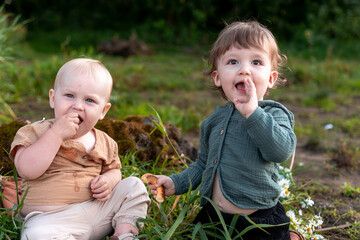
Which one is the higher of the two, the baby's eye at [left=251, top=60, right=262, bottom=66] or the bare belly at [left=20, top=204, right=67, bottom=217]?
the baby's eye at [left=251, top=60, right=262, bottom=66]

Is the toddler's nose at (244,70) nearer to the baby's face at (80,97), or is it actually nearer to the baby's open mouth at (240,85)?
the baby's open mouth at (240,85)

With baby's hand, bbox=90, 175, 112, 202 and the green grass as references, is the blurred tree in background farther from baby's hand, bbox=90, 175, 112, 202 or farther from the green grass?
baby's hand, bbox=90, 175, 112, 202

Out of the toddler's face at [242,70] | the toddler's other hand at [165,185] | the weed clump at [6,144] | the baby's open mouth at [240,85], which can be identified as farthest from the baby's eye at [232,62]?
the weed clump at [6,144]

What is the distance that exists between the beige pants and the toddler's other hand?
0.05 meters

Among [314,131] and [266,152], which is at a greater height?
[266,152]

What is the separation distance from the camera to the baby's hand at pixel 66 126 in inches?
81.7

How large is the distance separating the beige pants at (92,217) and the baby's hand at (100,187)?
0.06m

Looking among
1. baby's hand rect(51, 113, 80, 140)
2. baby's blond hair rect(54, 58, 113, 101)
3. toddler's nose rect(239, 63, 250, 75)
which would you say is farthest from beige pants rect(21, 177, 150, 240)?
toddler's nose rect(239, 63, 250, 75)

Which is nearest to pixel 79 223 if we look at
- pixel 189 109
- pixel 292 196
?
pixel 292 196

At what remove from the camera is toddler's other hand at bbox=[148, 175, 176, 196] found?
93.9 inches

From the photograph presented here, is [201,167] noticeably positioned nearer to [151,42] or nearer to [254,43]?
[254,43]

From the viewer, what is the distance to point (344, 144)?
4.16 metres

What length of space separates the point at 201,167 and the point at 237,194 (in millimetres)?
393

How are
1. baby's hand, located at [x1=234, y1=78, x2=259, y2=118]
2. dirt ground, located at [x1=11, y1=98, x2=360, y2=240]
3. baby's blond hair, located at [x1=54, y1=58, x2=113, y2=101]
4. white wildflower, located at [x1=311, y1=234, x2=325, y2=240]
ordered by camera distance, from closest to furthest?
baby's hand, located at [x1=234, y1=78, x2=259, y2=118] < baby's blond hair, located at [x1=54, y1=58, x2=113, y2=101] < white wildflower, located at [x1=311, y1=234, x2=325, y2=240] < dirt ground, located at [x1=11, y1=98, x2=360, y2=240]
